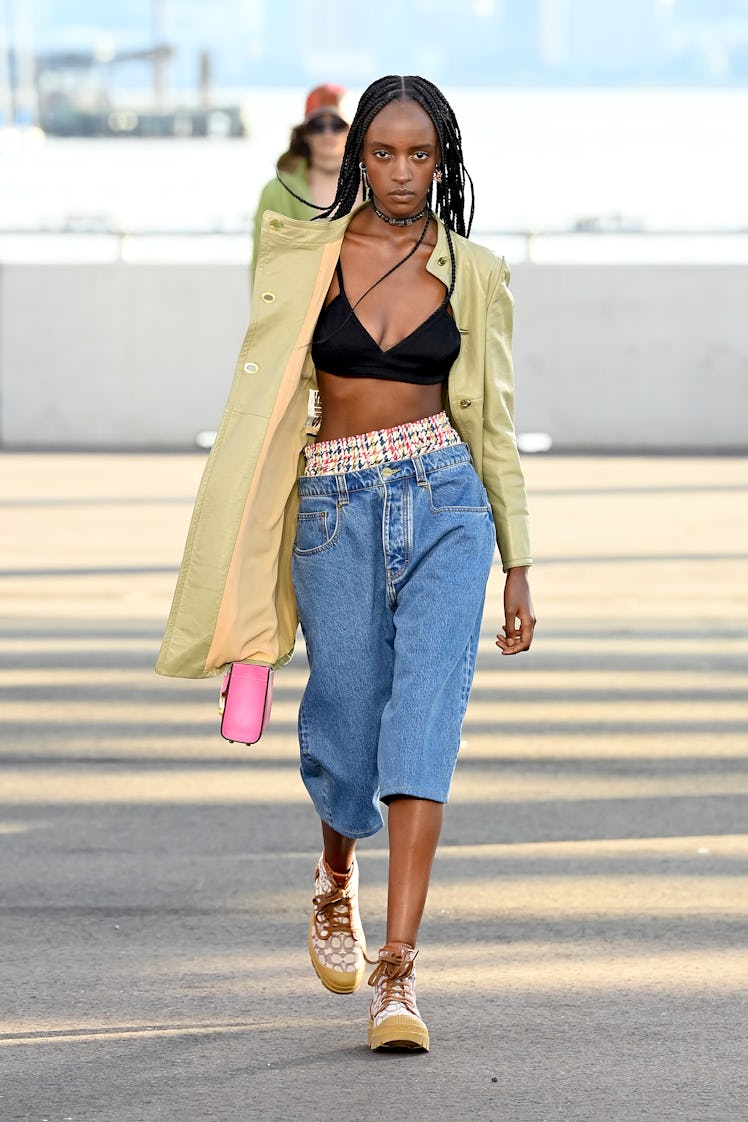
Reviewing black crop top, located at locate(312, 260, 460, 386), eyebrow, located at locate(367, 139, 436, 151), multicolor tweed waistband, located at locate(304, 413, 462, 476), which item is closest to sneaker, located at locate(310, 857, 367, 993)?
multicolor tweed waistband, located at locate(304, 413, 462, 476)

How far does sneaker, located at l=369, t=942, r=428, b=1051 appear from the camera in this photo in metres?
3.87

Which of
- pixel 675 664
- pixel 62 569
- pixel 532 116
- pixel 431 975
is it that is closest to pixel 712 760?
pixel 675 664

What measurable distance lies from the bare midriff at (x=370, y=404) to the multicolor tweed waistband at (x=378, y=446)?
2 centimetres

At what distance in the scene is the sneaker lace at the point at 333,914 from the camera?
4.21 metres

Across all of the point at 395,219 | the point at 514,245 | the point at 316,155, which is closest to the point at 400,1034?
the point at 395,219

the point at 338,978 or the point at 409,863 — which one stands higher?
the point at 409,863

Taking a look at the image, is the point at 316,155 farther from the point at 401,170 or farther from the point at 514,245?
the point at 514,245

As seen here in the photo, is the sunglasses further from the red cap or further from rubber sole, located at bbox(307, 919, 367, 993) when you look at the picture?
rubber sole, located at bbox(307, 919, 367, 993)

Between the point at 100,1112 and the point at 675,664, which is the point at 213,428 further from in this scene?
the point at 100,1112

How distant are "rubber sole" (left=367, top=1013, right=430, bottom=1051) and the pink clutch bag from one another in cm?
60

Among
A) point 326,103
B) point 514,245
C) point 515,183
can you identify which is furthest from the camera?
point 515,183

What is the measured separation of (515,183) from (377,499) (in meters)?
19.1

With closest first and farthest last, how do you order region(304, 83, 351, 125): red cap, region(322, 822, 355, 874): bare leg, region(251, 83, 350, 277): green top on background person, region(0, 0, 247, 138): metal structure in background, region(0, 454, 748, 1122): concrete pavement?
region(0, 454, 748, 1122): concrete pavement < region(322, 822, 355, 874): bare leg < region(251, 83, 350, 277): green top on background person < region(304, 83, 351, 125): red cap < region(0, 0, 247, 138): metal structure in background

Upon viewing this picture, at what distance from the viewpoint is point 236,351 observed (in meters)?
14.3
